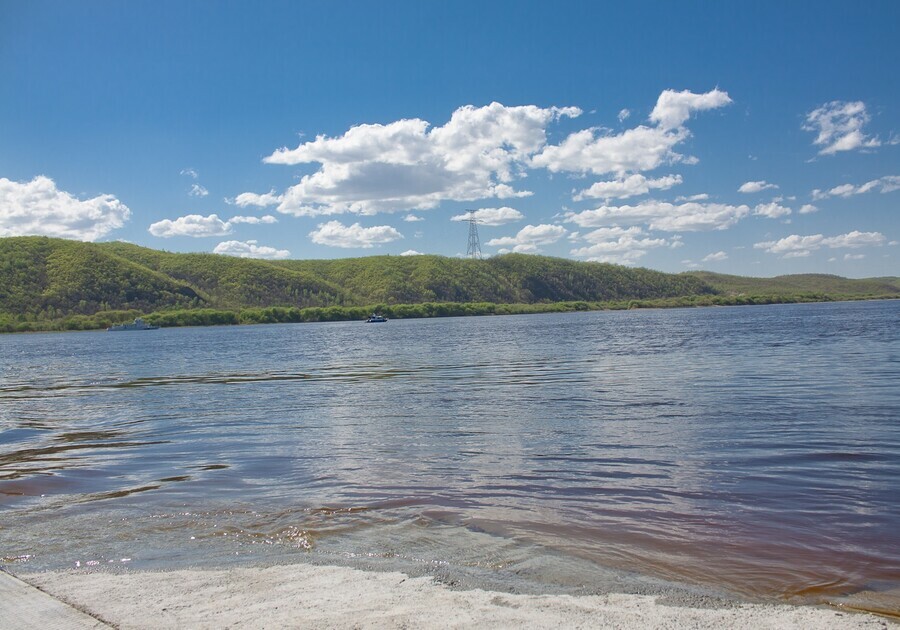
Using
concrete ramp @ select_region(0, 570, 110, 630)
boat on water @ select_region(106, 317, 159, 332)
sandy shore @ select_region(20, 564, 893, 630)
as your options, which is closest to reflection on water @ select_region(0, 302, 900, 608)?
sandy shore @ select_region(20, 564, 893, 630)

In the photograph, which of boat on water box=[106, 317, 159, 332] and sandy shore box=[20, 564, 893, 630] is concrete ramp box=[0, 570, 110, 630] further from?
boat on water box=[106, 317, 159, 332]

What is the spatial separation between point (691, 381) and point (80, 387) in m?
28.9

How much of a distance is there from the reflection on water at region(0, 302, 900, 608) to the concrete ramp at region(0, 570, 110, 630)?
139 centimetres

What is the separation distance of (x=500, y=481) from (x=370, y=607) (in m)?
5.79

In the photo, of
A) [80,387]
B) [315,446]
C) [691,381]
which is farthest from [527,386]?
[80,387]

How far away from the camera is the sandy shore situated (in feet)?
18.9

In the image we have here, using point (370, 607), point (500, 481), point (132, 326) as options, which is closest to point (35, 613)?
point (370, 607)

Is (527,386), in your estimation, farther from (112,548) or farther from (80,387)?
(80,387)

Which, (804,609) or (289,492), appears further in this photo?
(289,492)

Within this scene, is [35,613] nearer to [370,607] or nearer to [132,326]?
[370,607]

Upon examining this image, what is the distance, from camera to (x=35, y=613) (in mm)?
5891

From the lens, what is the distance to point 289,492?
11367 mm

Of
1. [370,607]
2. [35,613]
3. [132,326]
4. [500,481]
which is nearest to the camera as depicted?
[35,613]

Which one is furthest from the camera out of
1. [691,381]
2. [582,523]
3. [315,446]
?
[691,381]
